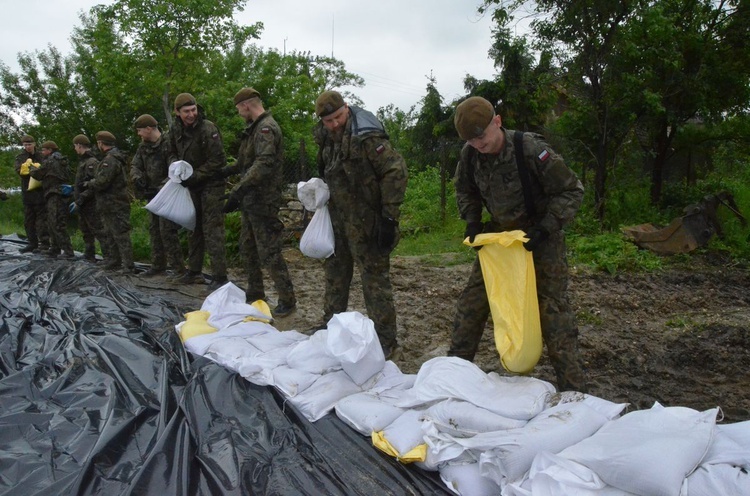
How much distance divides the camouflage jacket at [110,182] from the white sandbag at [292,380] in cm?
397

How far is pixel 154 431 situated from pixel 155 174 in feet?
11.8

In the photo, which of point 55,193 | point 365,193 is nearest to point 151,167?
point 55,193

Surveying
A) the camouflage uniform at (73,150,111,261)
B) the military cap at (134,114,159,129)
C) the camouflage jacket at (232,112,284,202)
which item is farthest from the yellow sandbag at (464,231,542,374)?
the camouflage uniform at (73,150,111,261)

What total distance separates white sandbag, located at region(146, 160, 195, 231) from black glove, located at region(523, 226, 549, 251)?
10.9 feet

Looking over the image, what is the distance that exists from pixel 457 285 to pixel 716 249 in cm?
351

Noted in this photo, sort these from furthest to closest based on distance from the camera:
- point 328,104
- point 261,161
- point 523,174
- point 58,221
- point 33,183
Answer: point 33,183 < point 58,221 < point 261,161 < point 328,104 < point 523,174

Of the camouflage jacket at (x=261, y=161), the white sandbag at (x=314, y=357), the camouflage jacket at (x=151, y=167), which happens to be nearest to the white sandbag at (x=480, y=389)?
the white sandbag at (x=314, y=357)

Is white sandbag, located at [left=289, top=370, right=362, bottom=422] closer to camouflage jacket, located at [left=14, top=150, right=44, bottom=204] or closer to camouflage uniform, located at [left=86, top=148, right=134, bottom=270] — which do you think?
camouflage uniform, located at [left=86, top=148, right=134, bottom=270]

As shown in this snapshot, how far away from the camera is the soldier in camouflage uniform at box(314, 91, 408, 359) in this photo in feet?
10.5

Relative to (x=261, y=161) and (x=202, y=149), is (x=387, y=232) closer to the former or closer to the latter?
(x=261, y=161)

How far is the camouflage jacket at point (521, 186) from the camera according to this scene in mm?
2529

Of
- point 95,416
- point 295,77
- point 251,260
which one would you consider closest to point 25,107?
point 295,77

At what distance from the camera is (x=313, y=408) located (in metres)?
2.45

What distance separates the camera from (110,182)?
19.0ft
